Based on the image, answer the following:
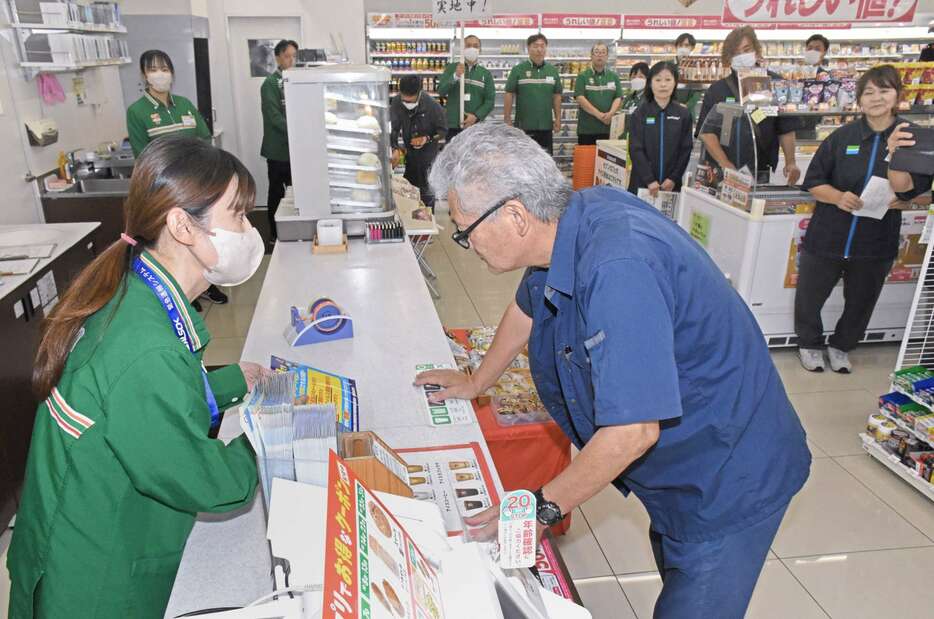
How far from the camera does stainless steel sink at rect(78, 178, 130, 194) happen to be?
5.14 meters

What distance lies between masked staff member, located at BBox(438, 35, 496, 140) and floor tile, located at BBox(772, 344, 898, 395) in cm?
578

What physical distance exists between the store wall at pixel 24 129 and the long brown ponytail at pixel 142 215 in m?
3.57

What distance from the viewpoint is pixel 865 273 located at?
4395mm

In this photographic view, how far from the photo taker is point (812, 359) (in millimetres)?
4625

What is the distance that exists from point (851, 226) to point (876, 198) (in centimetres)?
21

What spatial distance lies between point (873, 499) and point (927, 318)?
108cm

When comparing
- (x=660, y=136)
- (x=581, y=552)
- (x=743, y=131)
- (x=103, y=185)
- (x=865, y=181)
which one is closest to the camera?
(x=581, y=552)

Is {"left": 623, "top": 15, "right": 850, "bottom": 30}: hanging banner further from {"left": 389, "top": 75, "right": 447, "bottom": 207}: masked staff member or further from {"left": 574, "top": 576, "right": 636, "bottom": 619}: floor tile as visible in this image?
{"left": 574, "top": 576, "right": 636, "bottom": 619}: floor tile

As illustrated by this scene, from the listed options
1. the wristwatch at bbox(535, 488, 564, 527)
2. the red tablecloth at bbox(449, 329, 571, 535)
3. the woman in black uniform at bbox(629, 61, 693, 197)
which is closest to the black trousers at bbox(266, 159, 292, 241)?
the woman in black uniform at bbox(629, 61, 693, 197)

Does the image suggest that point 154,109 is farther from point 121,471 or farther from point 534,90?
point 534,90

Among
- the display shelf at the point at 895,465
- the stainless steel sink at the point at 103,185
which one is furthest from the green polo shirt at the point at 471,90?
the display shelf at the point at 895,465

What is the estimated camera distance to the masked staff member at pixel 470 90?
934 centimetres

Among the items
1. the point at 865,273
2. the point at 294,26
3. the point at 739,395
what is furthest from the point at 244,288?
the point at 739,395

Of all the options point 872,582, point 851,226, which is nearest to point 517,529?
point 872,582
